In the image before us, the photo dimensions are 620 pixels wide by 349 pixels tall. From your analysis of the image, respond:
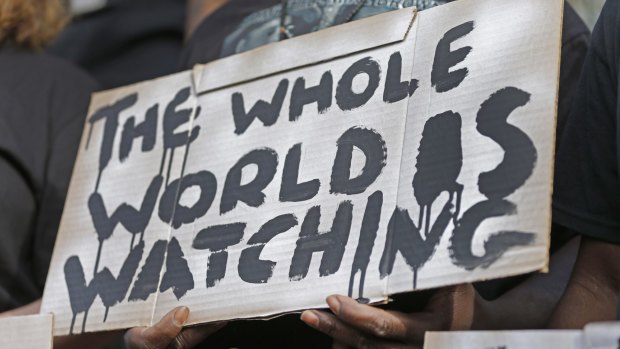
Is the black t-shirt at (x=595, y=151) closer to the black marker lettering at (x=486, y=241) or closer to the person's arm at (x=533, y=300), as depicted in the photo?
the person's arm at (x=533, y=300)

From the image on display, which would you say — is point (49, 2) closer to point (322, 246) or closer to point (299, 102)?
point (299, 102)

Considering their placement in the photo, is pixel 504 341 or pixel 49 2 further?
pixel 49 2

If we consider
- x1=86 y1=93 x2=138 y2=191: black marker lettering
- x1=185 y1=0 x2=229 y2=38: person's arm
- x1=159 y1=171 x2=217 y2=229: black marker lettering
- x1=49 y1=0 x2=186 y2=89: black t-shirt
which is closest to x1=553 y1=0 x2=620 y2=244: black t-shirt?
x1=159 y1=171 x2=217 y2=229: black marker lettering

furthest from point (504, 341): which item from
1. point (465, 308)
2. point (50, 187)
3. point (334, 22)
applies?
point (50, 187)

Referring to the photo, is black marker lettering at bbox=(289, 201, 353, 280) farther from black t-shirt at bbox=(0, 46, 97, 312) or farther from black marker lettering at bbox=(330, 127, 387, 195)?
black t-shirt at bbox=(0, 46, 97, 312)

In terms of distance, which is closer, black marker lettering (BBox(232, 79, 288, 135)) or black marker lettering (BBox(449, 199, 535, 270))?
black marker lettering (BBox(449, 199, 535, 270))

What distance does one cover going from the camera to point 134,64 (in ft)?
6.98

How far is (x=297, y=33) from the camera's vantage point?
150 centimetres

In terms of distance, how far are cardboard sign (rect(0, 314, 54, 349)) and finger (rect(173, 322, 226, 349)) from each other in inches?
5.7

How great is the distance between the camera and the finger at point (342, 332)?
1094mm

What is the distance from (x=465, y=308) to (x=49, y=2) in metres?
1.10

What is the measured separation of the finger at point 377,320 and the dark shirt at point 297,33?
0.34 ft

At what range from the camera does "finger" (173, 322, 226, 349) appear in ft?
3.89

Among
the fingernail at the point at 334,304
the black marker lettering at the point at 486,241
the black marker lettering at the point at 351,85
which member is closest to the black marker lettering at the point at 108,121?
the black marker lettering at the point at 351,85
